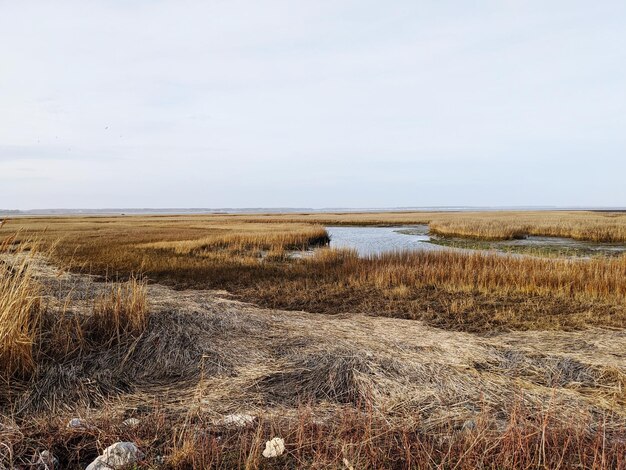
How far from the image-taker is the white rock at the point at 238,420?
426cm

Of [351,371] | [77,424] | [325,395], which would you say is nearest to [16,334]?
[77,424]

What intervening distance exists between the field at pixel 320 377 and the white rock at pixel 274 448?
2.2 inches

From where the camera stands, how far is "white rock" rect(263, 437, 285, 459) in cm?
371

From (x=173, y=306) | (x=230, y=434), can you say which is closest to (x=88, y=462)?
(x=230, y=434)

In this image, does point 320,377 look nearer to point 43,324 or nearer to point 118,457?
point 118,457

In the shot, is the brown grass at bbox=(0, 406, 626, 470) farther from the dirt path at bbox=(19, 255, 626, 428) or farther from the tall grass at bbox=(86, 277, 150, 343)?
the tall grass at bbox=(86, 277, 150, 343)

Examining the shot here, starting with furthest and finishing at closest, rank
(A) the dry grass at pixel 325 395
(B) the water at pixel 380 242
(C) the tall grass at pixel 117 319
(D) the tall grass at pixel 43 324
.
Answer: (B) the water at pixel 380 242
(C) the tall grass at pixel 117 319
(D) the tall grass at pixel 43 324
(A) the dry grass at pixel 325 395

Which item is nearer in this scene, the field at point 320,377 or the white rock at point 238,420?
the field at point 320,377

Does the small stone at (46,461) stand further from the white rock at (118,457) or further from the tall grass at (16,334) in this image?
the tall grass at (16,334)

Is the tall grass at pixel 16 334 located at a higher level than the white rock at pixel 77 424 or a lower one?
higher

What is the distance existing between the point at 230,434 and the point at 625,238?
36253 mm

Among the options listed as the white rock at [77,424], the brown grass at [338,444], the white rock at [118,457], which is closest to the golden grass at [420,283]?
the white rock at [77,424]

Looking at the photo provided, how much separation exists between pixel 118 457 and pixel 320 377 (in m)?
2.72

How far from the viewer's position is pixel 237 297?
39.8 ft
